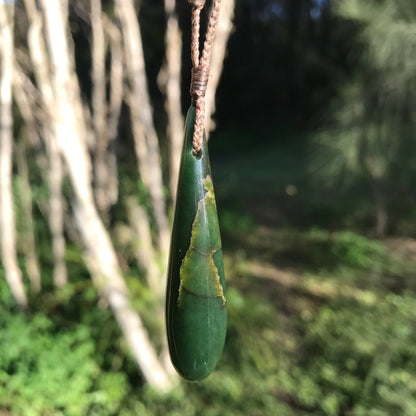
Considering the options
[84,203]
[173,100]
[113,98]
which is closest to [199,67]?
[84,203]

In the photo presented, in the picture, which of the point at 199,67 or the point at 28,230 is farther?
the point at 28,230

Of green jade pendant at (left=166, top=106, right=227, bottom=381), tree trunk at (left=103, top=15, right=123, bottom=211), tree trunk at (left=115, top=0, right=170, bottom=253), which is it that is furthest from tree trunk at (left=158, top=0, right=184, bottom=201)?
green jade pendant at (left=166, top=106, right=227, bottom=381)

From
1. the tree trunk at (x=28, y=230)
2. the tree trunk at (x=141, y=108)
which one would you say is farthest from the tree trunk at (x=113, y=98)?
the tree trunk at (x=28, y=230)

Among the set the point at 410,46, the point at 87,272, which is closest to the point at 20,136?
the point at 87,272

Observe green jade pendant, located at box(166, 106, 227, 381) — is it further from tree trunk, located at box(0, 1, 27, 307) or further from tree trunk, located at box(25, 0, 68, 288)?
tree trunk, located at box(0, 1, 27, 307)

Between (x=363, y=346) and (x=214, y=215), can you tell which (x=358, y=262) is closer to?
(x=363, y=346)

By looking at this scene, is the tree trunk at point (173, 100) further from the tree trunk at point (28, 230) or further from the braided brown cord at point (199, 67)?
the braided brown cord at point (199, 67)

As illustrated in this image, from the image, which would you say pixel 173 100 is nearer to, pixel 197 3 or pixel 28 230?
pixel 28 230
